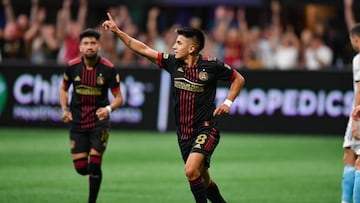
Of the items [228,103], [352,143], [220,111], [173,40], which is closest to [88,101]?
[228,103]

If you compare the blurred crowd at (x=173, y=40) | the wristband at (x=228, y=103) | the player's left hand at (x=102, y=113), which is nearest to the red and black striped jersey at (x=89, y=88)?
the player's left hand at (x=102, y=113)

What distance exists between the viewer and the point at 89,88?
43.3 ft

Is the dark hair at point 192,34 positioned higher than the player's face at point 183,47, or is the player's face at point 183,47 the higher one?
the dark hair at point 192,34

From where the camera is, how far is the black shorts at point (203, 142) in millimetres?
11250

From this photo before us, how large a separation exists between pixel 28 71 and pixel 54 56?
1253 mm

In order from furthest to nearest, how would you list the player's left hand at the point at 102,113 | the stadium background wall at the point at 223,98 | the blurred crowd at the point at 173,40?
the blurred crowd at the point at 173,40, the stadium background wall at the point at 223,98, the player's left hand at the point at 102,113

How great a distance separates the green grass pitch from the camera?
1377 cm

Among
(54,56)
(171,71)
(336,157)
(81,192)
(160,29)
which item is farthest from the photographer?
(160,29)

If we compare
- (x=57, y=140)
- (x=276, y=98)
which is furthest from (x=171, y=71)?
(x=276, y=98)

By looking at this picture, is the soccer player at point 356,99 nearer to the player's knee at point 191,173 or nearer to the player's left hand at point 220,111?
the player's left hand at point 220,111

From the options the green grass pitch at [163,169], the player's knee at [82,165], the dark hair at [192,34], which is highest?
the dark hair at [192,34]

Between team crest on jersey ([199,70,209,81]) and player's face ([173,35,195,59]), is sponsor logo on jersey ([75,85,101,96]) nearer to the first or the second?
player's face ([173,35,195,59])

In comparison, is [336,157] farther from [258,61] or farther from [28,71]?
[28,71]

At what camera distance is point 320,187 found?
1485 cm
